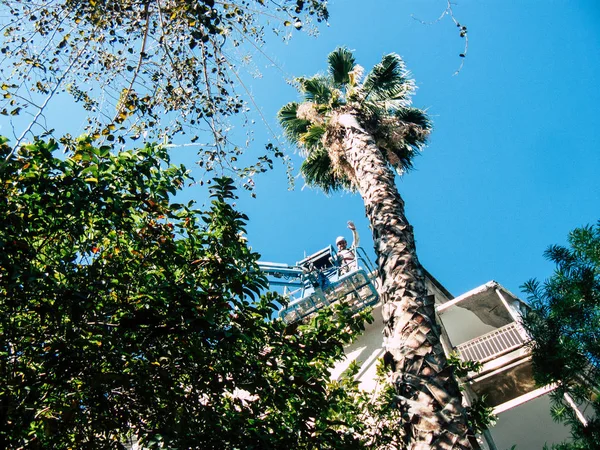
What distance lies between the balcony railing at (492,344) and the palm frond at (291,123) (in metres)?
7.60

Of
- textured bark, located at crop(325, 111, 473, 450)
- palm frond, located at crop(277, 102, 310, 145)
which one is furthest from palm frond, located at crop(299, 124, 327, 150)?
textured bark, located at crop(325, 111, 473, 450)

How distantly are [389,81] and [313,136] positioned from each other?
3029 millimetres

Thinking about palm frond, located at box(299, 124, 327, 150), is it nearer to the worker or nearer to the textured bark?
the worker

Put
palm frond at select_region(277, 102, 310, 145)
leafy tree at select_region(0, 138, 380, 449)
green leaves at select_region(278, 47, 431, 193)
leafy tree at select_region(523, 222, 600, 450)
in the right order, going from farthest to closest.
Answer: palm frond at select_region(277, 102, 310, 145) → green leaves at select_region(278, 47, 431, 193) → leafy tree at select_region(523, 222, 600, 450) → leafy tree at select_region(0, 138, 380, 449)

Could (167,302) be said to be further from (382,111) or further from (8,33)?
(382,111)

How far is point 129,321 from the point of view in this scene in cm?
394

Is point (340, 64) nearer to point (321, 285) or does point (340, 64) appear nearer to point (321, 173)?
point (321, 173)

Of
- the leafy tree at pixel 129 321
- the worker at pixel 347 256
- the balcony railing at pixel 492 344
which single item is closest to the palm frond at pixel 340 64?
the worker at pixel 347 256

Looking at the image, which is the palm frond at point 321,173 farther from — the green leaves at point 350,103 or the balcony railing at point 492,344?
the balcony railing at point 492,344

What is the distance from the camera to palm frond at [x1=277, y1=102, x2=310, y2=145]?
1386 cm

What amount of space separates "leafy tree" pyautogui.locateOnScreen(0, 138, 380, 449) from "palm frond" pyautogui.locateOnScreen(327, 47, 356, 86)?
937 cm

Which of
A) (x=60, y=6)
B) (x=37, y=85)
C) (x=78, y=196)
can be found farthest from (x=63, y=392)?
(x=60, y=6)

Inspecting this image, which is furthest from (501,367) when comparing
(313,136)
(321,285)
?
(313,136)

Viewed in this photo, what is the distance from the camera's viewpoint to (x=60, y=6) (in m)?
4.55
